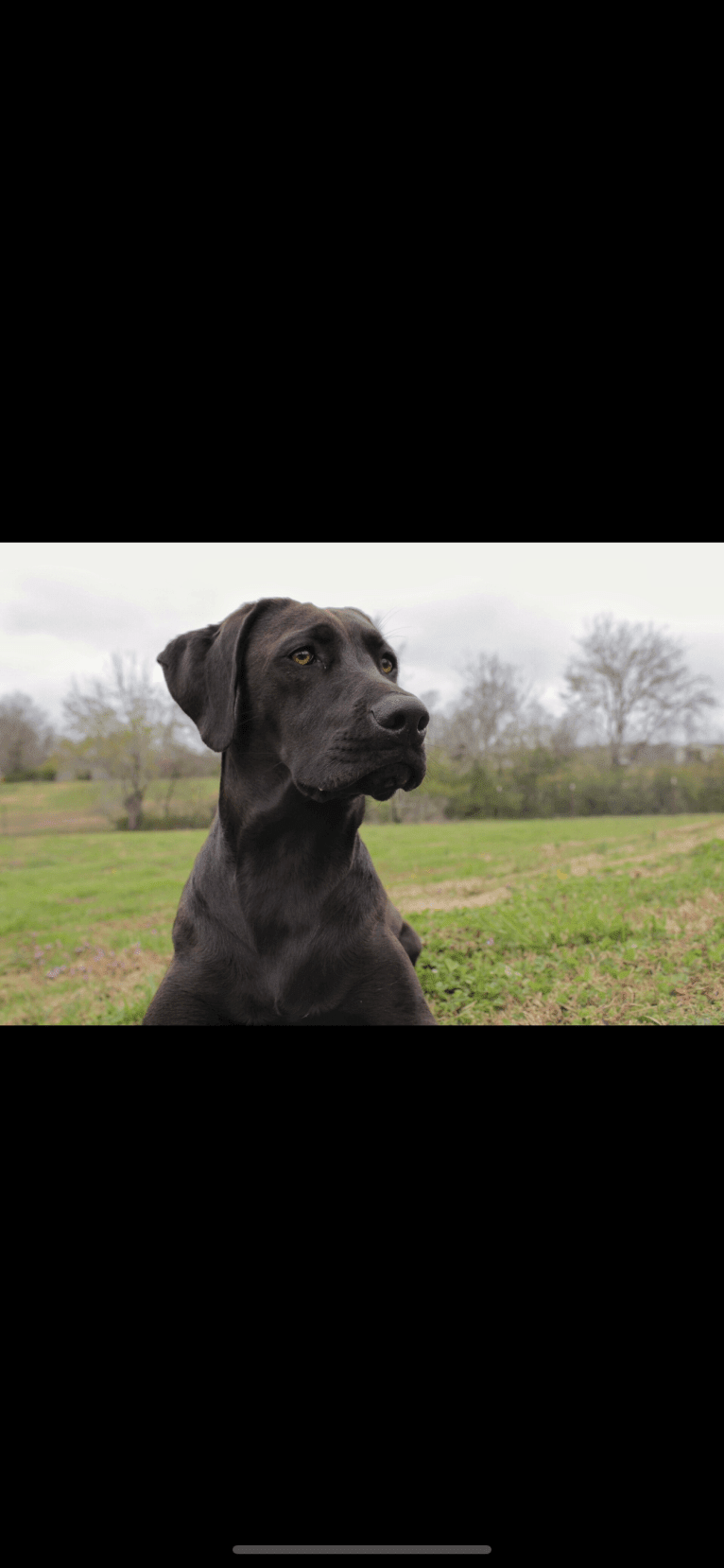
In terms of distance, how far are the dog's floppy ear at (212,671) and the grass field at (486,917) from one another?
1.47m

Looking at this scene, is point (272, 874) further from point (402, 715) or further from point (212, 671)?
point (402, 715)

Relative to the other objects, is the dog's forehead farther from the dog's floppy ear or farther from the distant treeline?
the distant treeline

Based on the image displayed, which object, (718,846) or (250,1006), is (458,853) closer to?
(718,846)

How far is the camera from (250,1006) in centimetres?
246

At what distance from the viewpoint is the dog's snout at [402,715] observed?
Result: 1.95m

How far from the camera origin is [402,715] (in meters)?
1.96

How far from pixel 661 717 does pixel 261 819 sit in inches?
123

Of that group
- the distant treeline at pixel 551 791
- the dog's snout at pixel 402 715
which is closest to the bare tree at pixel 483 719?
the distant treeline at pixel 551 791

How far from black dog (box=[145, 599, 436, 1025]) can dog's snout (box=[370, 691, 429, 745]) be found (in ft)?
1.16

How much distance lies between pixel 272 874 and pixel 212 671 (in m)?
0.71

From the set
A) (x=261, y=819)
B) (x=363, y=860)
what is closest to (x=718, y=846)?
(x=363, y=860)

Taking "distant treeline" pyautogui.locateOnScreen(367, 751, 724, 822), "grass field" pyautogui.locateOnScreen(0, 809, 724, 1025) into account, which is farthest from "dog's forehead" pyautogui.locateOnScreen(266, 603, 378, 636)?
"distant treeline" pyautogui.locateOnScreen(367, 751, 724, 822)

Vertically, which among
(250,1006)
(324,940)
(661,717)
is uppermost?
(661,717)
